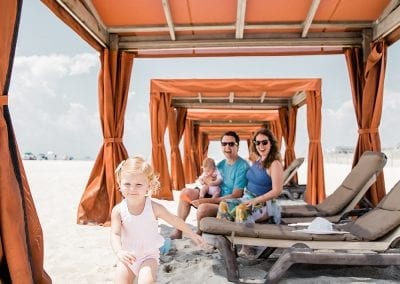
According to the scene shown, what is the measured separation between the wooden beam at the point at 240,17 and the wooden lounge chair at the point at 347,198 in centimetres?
243

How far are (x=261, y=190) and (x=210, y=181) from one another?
104 cm

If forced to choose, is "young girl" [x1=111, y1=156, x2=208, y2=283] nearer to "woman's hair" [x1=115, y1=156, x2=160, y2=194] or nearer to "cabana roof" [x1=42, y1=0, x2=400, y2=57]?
A: "woman's hair" [x1=115, y1=156, x2=160, y2=194]

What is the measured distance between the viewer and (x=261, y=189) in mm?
3957

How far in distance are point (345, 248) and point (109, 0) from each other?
4087 millimetres

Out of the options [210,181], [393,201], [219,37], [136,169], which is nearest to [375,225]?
[393,201]

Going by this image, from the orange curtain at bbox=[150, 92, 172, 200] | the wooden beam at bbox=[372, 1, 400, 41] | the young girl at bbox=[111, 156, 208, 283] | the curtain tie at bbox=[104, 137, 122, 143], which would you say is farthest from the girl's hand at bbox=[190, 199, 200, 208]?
the orange curtain at bbox=[150, 92, 172, 200]

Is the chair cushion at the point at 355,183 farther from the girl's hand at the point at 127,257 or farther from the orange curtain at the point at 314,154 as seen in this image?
the girl's hand at the point at 127,257

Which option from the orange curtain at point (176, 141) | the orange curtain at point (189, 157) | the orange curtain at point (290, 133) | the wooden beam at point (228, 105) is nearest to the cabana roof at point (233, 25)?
the orange curtain at point (176, 141)

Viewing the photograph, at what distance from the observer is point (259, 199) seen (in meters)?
3.74

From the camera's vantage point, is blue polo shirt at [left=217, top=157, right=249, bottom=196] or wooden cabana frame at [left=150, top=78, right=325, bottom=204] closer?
blue polo shirt at [left=217, top=157, right=249, bottom=196]

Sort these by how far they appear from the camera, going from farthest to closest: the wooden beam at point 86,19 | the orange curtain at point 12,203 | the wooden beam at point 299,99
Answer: the wooden beam at point 299,99 → the wooden beam at point 86,19 → the orange curtain at point 12,203

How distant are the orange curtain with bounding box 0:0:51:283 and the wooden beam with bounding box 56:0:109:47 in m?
1.93

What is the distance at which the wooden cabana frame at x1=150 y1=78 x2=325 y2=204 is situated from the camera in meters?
7.77

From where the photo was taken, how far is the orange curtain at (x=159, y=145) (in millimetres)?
8648
